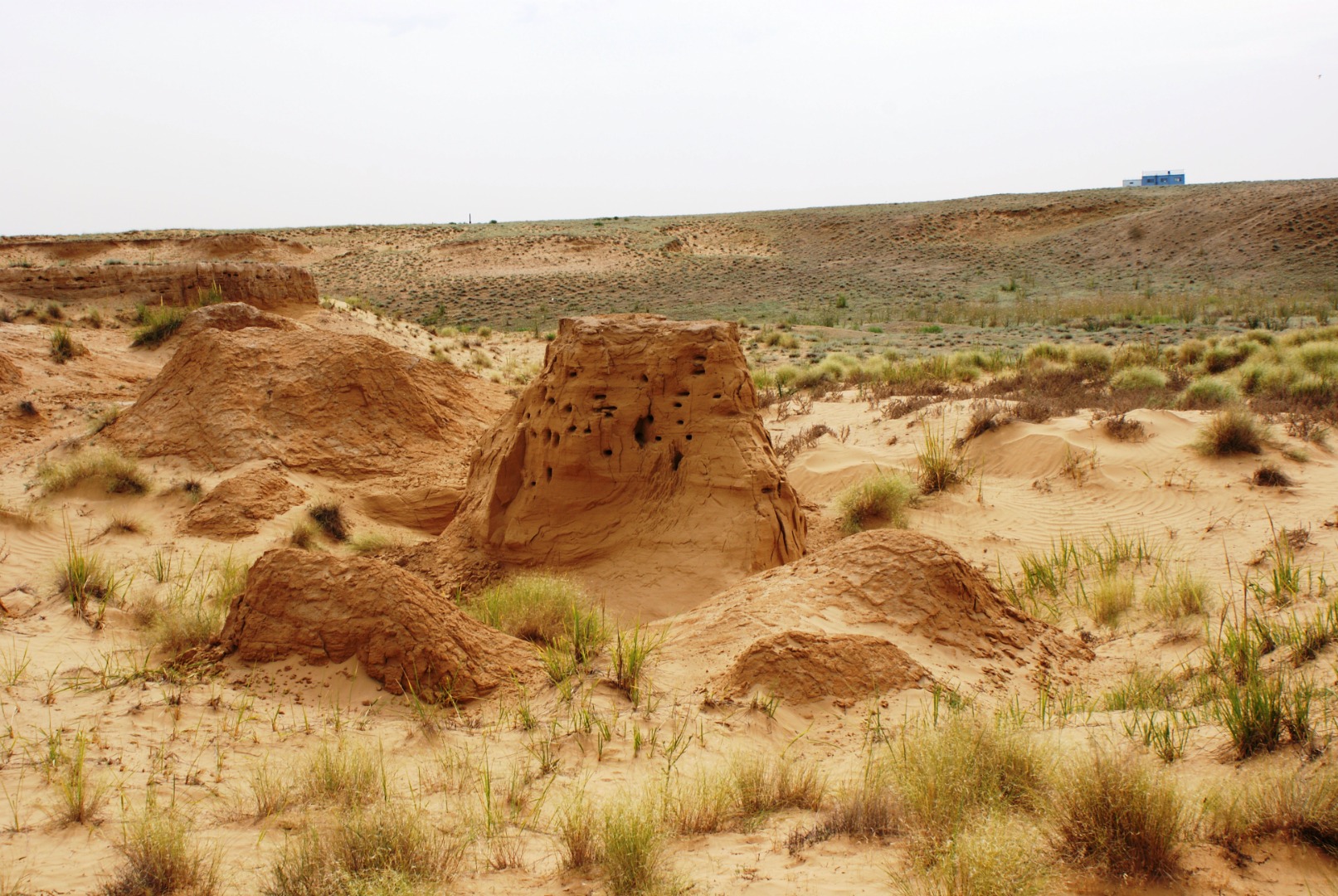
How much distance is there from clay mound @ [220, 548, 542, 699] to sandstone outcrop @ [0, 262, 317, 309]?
12.3m

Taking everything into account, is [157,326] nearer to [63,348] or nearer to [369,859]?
[63,348]

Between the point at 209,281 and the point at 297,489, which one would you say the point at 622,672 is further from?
the point at 209,281

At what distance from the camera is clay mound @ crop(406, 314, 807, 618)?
730 centimetres

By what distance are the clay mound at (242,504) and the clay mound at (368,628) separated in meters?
3.82

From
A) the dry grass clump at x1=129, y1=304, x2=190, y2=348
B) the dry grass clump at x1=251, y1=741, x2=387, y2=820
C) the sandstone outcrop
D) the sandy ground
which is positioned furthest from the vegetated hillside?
the dry grass clump at x1=251, y1=741, x2=387, y2=820

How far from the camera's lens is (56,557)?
7.87 meters

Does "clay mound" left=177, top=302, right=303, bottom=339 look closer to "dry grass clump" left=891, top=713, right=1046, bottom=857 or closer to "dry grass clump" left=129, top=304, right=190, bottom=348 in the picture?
"dry grass clump" left=129, top=304, right=190, bottom=348

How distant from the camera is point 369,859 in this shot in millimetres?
3074

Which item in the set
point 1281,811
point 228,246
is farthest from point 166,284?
point 228,246

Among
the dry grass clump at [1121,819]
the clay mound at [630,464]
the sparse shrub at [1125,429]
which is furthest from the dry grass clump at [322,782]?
the sparse shrub at [1125,429]

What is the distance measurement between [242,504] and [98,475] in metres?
1.70

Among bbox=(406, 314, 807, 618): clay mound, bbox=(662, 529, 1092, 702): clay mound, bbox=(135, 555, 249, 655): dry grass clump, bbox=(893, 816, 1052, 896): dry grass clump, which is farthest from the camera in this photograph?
bbox=(406, 314, 807, 618): clay mound

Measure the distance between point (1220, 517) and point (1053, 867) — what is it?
6621 mm

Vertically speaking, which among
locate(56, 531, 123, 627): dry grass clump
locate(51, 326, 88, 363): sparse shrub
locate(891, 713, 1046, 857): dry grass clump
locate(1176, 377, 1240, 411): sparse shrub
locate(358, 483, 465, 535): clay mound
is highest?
locate(51, 326, 88, 363): sparse shrub
